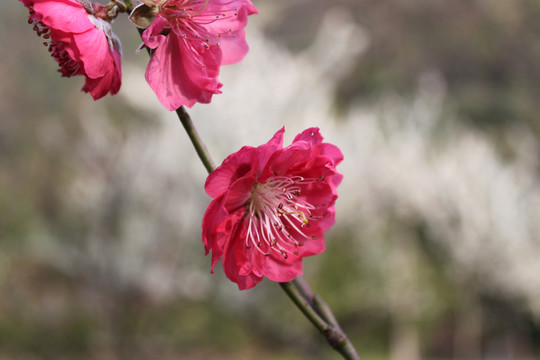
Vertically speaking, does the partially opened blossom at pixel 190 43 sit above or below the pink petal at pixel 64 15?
below

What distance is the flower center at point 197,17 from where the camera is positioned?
58cm

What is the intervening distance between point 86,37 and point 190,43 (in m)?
0.12

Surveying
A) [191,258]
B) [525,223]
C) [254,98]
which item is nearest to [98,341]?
[191,258]

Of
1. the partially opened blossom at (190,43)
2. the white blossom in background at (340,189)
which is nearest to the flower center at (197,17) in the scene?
the partially opened blossom at (190,43)

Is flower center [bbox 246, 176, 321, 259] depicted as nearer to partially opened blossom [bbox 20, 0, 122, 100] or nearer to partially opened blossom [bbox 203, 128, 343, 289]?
partially opened blossom [bbox 203, 128, 343, 289]

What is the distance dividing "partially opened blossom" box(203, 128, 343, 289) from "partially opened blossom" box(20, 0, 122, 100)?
6.0 inches

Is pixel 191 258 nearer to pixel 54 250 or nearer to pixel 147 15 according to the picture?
pixel 54 250

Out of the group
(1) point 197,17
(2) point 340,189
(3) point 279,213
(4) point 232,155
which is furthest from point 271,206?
(2) point 340,189

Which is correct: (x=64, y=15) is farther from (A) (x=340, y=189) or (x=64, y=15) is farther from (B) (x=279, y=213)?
(A) (x=340, y=189)

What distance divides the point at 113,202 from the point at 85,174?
1282 millimetres

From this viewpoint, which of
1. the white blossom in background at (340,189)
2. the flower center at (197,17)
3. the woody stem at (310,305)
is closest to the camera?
the woody stem at (310,305)

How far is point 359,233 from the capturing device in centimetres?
722

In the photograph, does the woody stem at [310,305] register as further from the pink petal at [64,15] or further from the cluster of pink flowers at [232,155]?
the pink petal at [64,15]

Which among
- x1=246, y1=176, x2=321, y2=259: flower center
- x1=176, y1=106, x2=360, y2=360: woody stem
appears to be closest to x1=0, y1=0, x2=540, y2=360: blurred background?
x1=246, y1=176, x2=321, y2=259: flower center
